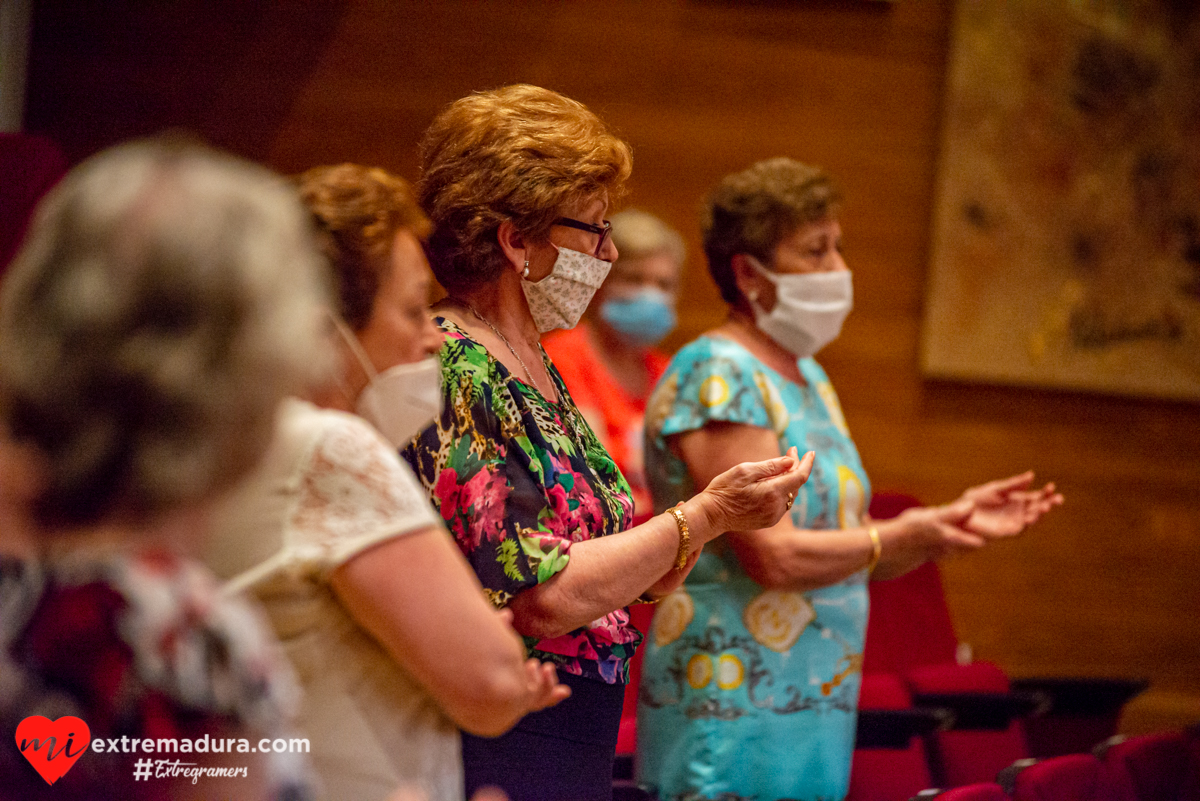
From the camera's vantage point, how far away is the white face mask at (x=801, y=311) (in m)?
2.08

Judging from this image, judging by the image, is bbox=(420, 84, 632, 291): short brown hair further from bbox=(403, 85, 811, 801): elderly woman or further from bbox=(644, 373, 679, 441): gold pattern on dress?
bbox=(644, 373, 679, 441): gold pattern on dress

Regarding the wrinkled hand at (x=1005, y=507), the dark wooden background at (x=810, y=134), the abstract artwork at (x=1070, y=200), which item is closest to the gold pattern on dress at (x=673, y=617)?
the wrinkled hand at (x=1005, y=507)

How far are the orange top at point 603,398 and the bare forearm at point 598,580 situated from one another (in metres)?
1.80

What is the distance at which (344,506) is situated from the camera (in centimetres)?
94

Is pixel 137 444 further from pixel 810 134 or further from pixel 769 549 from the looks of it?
pixel 810 134

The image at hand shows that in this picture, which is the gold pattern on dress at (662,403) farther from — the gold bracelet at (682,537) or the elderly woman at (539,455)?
the gold bracelet at (682,537)

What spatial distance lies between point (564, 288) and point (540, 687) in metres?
0.68

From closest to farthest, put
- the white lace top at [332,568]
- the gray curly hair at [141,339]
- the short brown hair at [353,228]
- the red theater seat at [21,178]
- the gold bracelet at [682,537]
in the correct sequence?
1. the gray curly hair at [141,339]
2. the white lace top at [332,568]
3. the short brown hair at [353,228]
4. the gold bracelet at [682,537]
5. the red theater seat at [21,178]

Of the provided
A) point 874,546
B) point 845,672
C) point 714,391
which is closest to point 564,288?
point 714,391

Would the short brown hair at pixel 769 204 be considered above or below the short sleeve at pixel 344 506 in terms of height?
above

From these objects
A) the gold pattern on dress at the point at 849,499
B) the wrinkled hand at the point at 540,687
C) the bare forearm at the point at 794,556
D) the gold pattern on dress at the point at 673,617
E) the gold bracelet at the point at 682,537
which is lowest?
the gold pattern on dress at the point at 673,617

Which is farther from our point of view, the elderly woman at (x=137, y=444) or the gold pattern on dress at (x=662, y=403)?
the gold pattern on dress at (x=662, y=403)

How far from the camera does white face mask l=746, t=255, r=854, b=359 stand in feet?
6.82

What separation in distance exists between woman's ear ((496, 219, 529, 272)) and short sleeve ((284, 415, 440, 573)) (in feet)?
2.03
